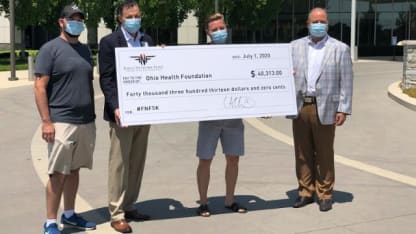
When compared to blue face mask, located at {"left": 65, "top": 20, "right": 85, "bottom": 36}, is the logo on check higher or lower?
lower

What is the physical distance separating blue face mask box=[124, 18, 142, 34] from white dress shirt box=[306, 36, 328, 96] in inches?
70.2

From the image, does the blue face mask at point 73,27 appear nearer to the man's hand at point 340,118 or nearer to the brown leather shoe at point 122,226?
the brown leather shoe at point 122,226

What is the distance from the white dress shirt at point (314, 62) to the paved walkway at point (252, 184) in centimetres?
122

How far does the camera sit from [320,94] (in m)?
5.75

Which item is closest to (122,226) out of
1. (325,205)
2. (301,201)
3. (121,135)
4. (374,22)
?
(121,135)

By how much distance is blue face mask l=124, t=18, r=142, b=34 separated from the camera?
16.4 ft

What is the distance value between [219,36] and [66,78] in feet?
4.92

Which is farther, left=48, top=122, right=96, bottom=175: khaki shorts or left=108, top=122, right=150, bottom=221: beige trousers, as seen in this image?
left=108, top=122, right=150, bottom=221: beige trousers

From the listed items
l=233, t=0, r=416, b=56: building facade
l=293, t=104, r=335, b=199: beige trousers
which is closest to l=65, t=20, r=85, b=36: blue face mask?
l=293, t=104, r=335, b=199: beige trousers

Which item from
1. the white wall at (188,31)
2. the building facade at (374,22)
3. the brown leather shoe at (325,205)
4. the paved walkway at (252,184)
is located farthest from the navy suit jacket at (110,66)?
the white wall at (188,31)

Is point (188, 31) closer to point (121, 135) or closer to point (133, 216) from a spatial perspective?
point (133, 216)

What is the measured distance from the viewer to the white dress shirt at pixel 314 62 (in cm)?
577

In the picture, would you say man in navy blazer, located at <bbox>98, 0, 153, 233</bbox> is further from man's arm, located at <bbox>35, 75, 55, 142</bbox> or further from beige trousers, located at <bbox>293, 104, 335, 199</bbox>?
beige trousers, located at <bbox>293, 104, 335, 199</bbox>

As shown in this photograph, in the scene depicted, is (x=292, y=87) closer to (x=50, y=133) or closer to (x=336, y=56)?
(x=336, y=56)
